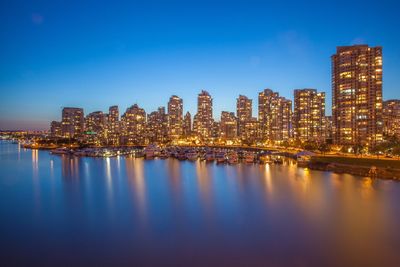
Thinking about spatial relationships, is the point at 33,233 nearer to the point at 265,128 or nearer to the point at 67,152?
the point at 67,152

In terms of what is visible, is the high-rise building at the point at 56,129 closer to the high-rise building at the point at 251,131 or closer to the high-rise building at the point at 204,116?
the high-rise building at the point at 204,116

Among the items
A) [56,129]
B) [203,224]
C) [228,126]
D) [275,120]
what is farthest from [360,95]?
[56,129]

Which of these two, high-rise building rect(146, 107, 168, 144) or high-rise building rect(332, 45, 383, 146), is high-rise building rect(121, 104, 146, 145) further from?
high-rise building rect(332, 45, 383, 146)

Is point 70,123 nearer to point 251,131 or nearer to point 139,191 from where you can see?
point 251,131

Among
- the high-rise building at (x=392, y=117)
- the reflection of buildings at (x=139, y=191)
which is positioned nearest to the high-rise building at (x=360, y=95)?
the high-rise building at (x=392, y=117)

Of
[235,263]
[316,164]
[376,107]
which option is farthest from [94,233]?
[376,107]

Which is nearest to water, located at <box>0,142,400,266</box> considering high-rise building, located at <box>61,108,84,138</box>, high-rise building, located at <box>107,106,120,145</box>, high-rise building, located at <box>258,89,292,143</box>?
high-rise building, located at <box>258,89,292,143</box>

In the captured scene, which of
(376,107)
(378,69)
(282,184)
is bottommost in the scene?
(282,184)
